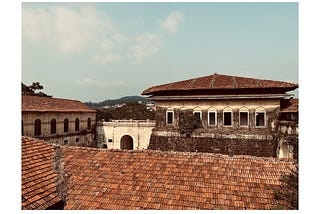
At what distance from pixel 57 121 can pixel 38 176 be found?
2272 cm

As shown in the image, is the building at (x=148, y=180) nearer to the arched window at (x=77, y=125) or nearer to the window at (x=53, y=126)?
the window at (x=53, y=126)

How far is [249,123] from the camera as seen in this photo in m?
18.2

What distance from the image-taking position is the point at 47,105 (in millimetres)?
25953

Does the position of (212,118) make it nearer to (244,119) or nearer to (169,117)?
(244,119)

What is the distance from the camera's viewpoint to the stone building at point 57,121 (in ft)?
77.0

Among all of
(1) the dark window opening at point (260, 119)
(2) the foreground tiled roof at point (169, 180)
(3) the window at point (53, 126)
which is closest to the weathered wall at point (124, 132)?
(3) the window at point (53, 126)

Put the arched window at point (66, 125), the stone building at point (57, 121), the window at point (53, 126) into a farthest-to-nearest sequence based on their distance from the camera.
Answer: the arched window at point (66, 125), the window at point (53, 126), the stone building at point (57, 121)

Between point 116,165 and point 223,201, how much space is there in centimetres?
353

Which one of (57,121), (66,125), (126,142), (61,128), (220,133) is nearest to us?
(220,133)

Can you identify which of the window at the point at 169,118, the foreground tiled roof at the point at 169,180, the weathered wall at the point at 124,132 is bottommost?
the weathered wall at the point at 124,132

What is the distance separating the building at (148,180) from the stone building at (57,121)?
59.5 feet

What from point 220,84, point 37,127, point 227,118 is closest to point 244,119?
point 227,118

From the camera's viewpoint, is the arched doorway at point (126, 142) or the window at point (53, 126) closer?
the window at point (53, 126)

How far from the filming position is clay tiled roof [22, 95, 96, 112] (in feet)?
77.9
